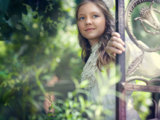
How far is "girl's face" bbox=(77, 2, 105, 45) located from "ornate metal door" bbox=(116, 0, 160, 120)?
0.27m

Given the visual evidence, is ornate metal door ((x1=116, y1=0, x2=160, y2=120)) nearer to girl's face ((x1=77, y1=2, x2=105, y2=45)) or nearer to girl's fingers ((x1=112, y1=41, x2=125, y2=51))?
girl's fingers ((x1=112, y1=41, x2=125, y2=51))

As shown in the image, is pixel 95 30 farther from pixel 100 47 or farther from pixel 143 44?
pixel 143 44

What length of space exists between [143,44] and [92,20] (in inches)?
16.6

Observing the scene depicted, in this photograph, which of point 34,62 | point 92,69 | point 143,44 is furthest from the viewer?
point 34,62

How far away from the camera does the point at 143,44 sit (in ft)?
4.00

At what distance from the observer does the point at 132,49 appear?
3.95ft

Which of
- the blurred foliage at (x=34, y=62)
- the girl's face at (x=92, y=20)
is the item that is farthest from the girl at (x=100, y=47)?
the blurred foliage at (x=34, y=62)

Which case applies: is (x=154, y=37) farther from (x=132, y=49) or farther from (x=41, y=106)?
(x=41, y=106)

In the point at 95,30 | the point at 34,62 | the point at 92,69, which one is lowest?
the point at 34,62

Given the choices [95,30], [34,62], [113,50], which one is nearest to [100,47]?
[95,30]

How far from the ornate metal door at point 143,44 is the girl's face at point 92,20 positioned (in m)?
0.27

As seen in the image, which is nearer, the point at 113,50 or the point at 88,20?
the point at 113,50

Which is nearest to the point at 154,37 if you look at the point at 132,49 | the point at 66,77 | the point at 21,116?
the point at 132,49

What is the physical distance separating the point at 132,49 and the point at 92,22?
1.26 ft
